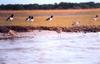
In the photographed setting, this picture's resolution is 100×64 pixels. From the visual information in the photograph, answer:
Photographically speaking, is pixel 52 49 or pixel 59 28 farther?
pixel 59 28

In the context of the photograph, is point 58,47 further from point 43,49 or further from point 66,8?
point 66,8

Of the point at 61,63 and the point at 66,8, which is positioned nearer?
the point at 61,63

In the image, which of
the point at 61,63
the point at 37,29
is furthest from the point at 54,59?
the point at 37,29

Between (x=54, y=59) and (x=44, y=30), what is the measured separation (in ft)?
1.54

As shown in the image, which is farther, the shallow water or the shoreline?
the shoreline

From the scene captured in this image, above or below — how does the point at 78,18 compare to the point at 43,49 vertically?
above

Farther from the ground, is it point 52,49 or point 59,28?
point 59,28

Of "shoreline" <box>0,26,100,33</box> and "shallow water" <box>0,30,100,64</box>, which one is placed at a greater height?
"shoreline" <box>0,26,100,33</box>

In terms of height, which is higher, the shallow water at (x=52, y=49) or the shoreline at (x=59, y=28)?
the shoreline at (x=59, y=28)

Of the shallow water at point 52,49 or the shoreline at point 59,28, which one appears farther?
the shoreline at point 59,28

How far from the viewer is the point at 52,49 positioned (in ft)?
11.5

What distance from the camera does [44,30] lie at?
3.78 meters

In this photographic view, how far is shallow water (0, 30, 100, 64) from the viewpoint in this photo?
338 cm

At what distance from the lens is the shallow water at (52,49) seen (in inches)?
133
